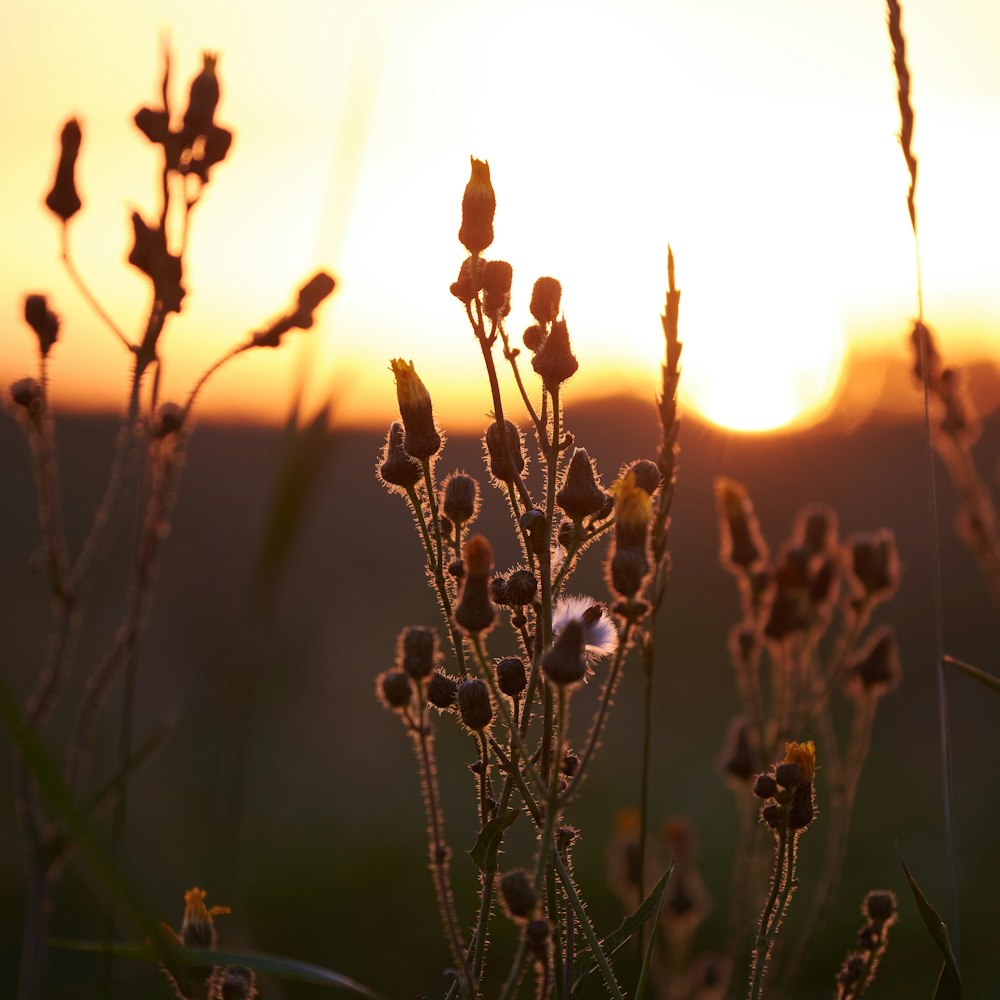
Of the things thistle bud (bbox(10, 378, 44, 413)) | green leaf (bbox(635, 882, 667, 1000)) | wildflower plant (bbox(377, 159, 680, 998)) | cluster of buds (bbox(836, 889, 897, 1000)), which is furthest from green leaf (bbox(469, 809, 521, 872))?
thistle bud (bbox(10, 378, 44, 413))

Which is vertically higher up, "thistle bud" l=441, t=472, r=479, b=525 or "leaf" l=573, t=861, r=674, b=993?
"thistle bud" l=441, t=472, r=479, b=525

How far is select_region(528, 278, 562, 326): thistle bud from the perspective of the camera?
2039 mm

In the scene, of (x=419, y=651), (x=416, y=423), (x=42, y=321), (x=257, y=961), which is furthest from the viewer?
(x=42, y=321)

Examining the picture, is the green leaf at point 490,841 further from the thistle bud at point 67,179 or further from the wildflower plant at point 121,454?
the thistle bud at point 67,179

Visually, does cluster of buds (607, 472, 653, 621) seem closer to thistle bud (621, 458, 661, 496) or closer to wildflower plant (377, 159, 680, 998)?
wildflower plant (377, 159, 680, 998)

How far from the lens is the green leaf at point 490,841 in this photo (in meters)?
1.68

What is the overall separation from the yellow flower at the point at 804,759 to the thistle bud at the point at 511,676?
0.45 metres

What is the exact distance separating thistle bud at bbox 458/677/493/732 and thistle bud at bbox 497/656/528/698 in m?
0.09

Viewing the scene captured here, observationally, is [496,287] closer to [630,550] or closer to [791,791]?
[630,550]

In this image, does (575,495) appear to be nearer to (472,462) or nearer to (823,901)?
(823,901)

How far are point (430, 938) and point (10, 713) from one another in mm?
4646

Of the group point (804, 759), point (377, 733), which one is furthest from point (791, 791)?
point (377, 733)

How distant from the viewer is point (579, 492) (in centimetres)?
184

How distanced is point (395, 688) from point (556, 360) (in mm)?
582
